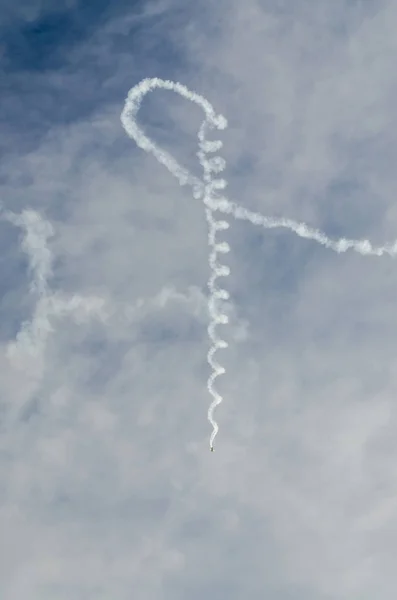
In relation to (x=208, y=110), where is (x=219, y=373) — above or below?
below

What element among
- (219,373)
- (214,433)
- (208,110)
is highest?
(208,110)

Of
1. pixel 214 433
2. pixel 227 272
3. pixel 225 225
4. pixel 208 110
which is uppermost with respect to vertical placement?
pixel 208 110

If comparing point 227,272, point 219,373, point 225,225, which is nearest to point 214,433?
point 219,373

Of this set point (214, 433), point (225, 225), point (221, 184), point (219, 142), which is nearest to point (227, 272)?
point (225, 225)

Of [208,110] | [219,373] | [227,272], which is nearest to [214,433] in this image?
[219,373]

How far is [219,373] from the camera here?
72938mm

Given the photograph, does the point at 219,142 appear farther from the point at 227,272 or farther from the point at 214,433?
the point at 214,433

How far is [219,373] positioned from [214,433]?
38.9 ft

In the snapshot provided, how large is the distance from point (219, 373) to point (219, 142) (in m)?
46.1

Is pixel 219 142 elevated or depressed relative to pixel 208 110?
depressed

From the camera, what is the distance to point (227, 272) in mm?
72938

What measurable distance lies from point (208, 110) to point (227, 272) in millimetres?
32660

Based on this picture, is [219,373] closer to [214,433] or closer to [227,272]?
[214,433]

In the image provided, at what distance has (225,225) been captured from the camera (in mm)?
74625
